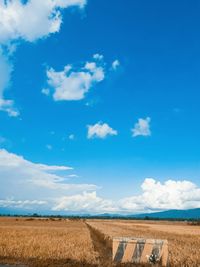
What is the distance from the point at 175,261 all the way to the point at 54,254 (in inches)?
210

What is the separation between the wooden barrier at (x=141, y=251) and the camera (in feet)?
51.7

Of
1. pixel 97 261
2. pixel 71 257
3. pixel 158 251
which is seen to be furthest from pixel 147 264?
pixel 71 257

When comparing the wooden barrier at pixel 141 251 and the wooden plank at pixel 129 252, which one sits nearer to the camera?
the wooden barrier at pixel 141 251

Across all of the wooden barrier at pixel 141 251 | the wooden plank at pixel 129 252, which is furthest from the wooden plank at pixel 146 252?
the wooden plank at pixel 129 252

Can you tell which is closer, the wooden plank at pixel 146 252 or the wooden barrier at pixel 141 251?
the wooden barrier at pixel 141 251

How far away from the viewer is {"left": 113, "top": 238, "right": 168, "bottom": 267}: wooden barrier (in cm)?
1575

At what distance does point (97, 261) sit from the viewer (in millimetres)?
16578

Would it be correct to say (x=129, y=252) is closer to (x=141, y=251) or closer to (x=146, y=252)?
(x=141, y=251)

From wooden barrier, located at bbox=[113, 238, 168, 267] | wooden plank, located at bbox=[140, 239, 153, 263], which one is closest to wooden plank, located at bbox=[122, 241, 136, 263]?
wooden barrier, located at bbox=[113, 238, 168, 267]

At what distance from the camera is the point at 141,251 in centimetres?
1616

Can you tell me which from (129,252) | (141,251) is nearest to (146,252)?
(141,251)

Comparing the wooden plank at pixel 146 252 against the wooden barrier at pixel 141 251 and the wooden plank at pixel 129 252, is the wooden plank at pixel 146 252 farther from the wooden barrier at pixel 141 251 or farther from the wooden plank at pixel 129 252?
the wooden plank at pixel 129 252

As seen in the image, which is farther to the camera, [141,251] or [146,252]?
[141,251]

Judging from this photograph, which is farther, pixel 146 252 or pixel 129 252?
pixel 129 252
